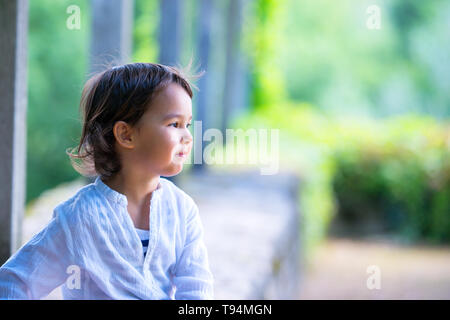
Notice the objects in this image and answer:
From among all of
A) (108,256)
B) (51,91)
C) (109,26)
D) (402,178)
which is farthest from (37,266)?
(51,91)

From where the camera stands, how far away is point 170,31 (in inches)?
203

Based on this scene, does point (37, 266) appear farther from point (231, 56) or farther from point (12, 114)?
point (231, 56)

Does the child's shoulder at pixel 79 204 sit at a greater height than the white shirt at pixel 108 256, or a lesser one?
greater

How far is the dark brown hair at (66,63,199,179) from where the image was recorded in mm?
1530

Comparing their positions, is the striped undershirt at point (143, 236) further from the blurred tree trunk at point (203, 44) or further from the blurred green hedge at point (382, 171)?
the blurred green hedge at point (382, 171)

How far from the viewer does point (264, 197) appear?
18.4ft

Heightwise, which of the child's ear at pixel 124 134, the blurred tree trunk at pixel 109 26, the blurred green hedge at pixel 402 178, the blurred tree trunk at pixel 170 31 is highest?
the blurred tree trunk at pixel 170 31

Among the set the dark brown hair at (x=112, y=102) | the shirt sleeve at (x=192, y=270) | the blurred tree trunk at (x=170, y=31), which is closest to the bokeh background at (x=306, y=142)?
the blurred tree trunk at (x=170, y=31)

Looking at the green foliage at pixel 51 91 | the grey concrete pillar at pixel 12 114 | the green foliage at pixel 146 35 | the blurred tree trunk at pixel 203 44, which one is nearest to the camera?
the grey concrete pillar at pixel 12 114

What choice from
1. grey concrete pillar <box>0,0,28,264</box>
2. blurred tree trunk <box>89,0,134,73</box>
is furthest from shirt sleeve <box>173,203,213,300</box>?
blurred tree trunk <box>89,0,134,73</box>

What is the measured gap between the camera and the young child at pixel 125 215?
1.45 meters

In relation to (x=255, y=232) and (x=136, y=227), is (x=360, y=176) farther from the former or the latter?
(x=136, y=227)

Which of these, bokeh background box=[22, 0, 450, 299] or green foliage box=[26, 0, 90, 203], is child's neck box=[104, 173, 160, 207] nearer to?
bokeh background box=[22, 0, 450, 299]

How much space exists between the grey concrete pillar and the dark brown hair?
0.51 m
